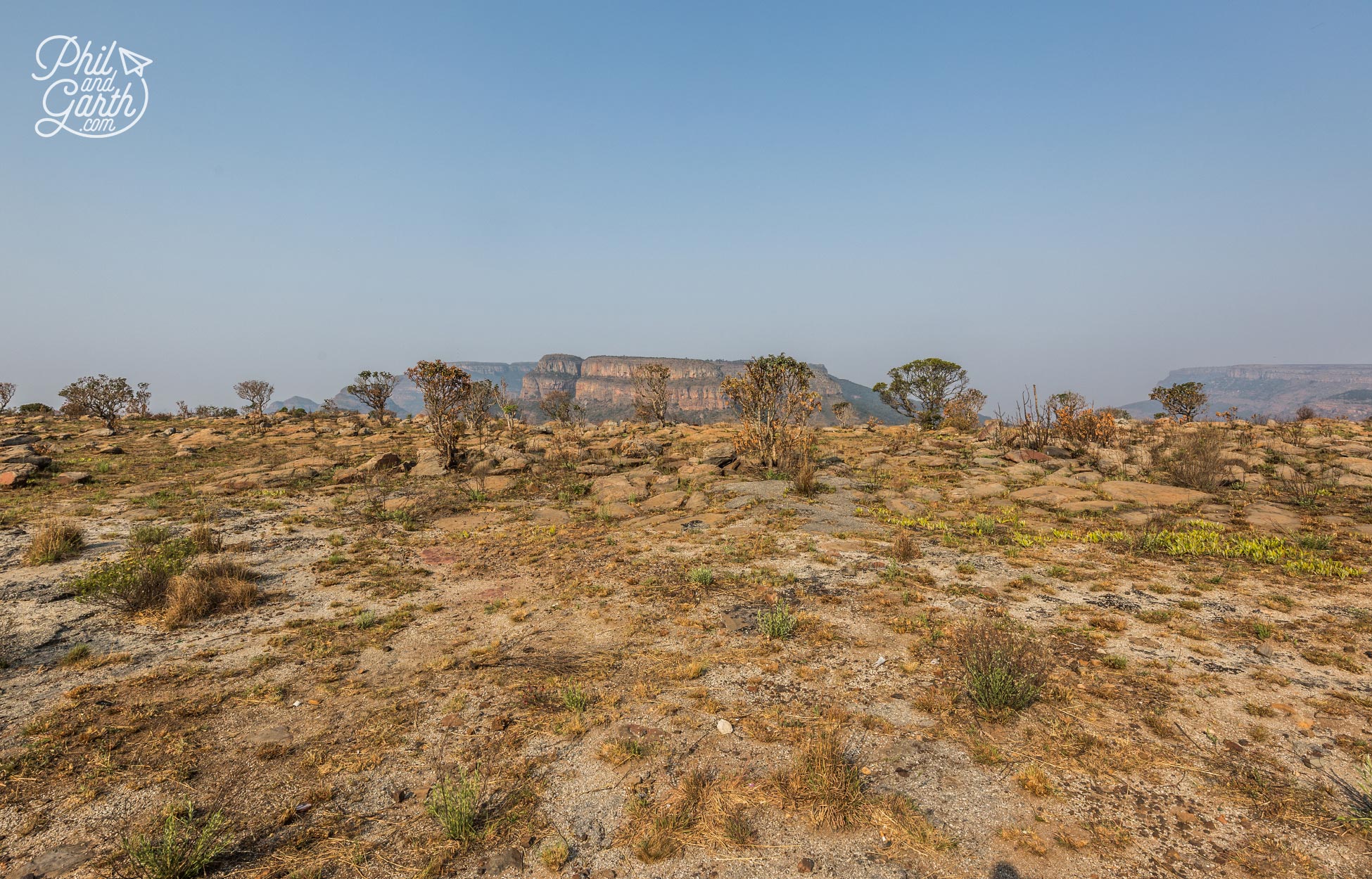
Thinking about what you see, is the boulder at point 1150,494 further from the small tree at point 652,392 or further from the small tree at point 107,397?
the small tree at point 107,397

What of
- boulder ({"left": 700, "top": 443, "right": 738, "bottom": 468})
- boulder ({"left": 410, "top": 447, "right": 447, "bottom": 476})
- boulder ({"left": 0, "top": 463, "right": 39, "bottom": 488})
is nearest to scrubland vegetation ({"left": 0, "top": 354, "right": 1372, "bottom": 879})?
boulder ({"left": 0, "top": 463, "right": 39, "bottom": 488})

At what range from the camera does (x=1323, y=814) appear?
4016mm

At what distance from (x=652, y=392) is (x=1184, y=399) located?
43.5 m

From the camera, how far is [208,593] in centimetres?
869

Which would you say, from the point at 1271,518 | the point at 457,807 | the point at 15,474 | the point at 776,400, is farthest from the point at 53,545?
the point at 1271,518

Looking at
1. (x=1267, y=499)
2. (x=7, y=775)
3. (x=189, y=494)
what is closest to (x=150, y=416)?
(x=189, y=494)

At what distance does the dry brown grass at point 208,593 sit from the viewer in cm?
834

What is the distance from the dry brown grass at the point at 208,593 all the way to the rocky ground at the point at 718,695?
18cm

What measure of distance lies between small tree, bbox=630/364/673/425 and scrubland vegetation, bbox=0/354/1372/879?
102 feet

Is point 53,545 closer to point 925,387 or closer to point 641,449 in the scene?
point 641,449

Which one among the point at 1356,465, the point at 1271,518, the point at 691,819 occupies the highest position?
the point at 1356,465

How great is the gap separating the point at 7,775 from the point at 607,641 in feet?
18.9

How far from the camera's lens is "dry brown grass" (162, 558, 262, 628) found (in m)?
8.34

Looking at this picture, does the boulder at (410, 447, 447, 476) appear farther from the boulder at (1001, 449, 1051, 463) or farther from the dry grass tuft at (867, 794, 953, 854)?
the boulder at (1001, 449, 1051, 463)
